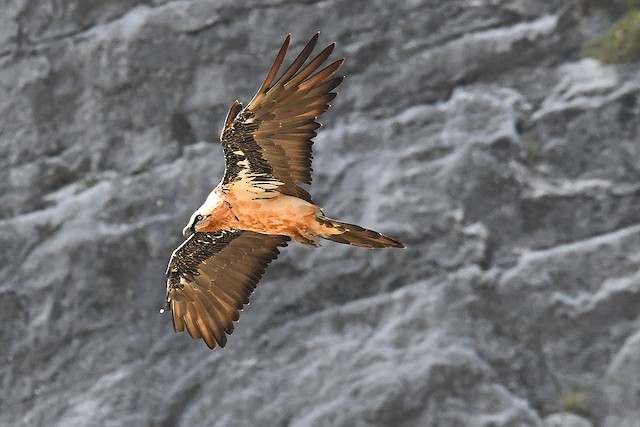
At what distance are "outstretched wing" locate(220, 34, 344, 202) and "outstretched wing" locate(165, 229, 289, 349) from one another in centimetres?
76

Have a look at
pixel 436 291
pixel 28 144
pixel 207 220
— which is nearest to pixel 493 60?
pixel 436 291

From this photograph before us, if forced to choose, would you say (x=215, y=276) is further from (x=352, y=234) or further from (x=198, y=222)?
(x=352, y=234)

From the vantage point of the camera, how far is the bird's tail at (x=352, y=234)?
556cm

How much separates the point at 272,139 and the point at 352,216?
4.29 metres

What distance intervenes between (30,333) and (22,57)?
246 centimetres

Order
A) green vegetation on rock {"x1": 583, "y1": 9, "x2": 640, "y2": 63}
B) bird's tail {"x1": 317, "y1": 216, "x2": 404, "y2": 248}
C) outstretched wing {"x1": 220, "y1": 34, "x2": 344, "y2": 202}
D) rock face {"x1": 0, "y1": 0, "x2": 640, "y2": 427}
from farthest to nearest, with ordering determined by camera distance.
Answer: green vegetation on rock {"x1": 583, "y1": 9, "x2": 640, "y2": 63}, rock face {"x1": 0, "y1": 0, "x2": 640, "y2": 427}, outstretched wing {"x1": 220, "y1": 34, "x2": 344, "y2": 202}, bird's tail {"x1": 317, "y1": 216, "x2": 404, "y2": 248}

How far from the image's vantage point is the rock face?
31.5 feet

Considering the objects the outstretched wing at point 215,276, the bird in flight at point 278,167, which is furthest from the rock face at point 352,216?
the bird in flight at point 278,167

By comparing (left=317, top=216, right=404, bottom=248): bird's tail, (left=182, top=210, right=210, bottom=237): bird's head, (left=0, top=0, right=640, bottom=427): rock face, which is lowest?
(left=0, top=0, right=640, bottom=427): rock face

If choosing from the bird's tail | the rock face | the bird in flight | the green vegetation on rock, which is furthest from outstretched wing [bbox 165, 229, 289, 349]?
the green vegetation on rock

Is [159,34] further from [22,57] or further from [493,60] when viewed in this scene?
[493,60]

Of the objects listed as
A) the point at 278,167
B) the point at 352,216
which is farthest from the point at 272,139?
the point at 352,216

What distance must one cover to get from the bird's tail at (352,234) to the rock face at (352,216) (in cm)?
405

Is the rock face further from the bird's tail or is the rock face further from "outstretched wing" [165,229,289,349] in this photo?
the bird's tail
